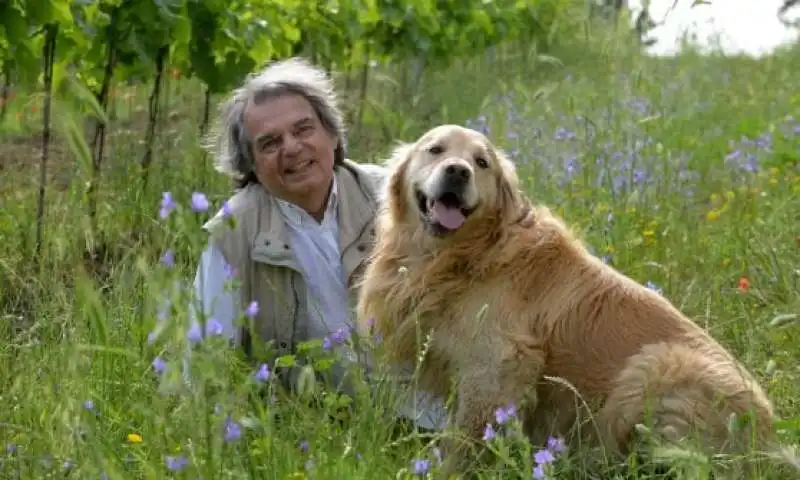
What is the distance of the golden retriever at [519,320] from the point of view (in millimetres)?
3502

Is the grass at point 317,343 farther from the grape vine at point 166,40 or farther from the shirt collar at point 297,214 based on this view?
the shirt collar at point 297,214

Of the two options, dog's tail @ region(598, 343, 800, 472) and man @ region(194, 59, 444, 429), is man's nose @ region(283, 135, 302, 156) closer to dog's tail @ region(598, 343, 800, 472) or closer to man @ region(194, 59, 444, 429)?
man @ region(194, 59, 444, 429)

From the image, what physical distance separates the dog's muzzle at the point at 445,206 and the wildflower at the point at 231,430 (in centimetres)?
173

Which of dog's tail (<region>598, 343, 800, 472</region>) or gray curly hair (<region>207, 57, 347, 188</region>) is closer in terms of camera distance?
dog's tail (<region>598, 343, 800, 472</region>)

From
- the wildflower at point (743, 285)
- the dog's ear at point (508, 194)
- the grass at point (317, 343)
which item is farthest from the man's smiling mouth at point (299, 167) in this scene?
the wildflower at point (743, 285)

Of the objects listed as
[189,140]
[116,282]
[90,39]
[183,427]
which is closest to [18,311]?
[116,282]

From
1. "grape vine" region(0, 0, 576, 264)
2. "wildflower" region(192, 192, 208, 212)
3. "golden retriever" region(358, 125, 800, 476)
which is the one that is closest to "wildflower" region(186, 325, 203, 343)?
"wildflower" region(192, 192, 208, 212)

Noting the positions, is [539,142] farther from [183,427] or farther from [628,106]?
[183,427]

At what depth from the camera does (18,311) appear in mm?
4809

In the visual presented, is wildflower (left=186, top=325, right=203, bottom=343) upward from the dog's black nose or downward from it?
downward

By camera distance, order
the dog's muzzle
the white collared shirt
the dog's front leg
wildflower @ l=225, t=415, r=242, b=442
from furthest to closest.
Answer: the white collared shirt
the dog's muzzle
the dog's front leg
wildflower @ l=225, t=415, r=242, b=442

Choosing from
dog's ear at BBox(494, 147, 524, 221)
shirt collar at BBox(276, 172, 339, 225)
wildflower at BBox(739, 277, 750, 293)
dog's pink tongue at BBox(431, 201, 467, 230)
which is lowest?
wildflower at BBox(739, 277, 750, 293)

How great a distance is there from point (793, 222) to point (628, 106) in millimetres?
2323

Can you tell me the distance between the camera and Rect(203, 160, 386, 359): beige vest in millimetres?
4348
